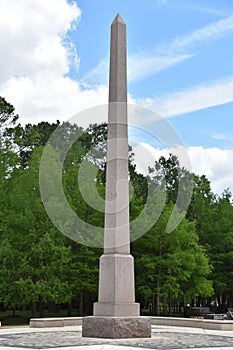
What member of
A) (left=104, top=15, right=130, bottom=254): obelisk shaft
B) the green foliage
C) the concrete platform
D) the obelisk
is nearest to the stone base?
the obelisk

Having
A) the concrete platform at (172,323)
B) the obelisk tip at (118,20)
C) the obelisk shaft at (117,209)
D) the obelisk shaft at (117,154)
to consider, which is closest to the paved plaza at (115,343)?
the obelisk shaft at (117,209)

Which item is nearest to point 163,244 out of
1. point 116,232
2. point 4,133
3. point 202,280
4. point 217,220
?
point 202,280

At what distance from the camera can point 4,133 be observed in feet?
130

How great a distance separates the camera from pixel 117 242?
14.9 meters

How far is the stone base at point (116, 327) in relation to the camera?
553 inches

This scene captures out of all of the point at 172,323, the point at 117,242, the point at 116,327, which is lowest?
the point at 116,327

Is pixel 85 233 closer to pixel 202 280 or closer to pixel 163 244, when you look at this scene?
pixel 163 244

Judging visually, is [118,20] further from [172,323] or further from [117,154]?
[172,323]

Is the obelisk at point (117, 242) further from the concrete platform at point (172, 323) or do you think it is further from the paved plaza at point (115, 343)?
the concrete platform at point (172, 323)

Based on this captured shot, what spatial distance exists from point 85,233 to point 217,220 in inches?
626

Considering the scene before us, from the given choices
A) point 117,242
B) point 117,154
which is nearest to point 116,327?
point 117,242

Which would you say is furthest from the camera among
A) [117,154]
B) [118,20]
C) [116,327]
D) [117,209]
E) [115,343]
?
[118,20]

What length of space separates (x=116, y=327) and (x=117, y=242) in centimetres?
231

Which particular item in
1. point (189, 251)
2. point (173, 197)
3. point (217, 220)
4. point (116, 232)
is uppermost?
point (173, 197)
